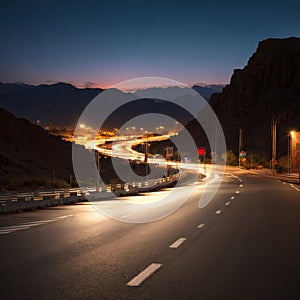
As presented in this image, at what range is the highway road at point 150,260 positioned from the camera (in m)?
6.77

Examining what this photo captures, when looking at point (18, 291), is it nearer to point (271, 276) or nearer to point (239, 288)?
point (239, 288)

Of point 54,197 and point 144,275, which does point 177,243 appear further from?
point 54,197

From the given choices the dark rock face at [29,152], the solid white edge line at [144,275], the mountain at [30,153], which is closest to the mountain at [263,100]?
the mountain at [30,153]

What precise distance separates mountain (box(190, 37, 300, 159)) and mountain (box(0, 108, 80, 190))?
5948 cm

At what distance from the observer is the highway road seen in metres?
6.77

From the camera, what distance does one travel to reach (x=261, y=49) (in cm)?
17975

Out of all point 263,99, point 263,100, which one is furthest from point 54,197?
point 263,99

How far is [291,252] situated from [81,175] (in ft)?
250

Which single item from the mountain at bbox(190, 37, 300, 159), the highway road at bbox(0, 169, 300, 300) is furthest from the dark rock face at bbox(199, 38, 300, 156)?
the highway road at bbox(0, 169, 300, 300)

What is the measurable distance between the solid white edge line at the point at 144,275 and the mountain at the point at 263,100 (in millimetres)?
120529

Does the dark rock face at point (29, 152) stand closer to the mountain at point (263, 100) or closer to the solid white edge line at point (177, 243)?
the solid white edge line at point (177, 243)

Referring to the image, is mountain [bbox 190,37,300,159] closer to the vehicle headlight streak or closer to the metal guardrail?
the vehicle headlight streak

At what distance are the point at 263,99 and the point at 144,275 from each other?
14715cm

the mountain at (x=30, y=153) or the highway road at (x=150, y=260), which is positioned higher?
the mountain at (x=30, y=153)
